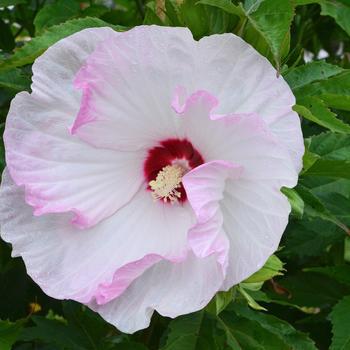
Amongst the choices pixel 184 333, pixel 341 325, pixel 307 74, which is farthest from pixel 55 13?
pixel 341 325

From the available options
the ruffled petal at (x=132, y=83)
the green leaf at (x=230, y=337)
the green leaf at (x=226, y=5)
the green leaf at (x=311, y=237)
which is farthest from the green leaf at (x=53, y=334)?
the green leaf at (x=226, y=5)

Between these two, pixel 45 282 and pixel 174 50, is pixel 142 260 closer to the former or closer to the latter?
pixel 45 282

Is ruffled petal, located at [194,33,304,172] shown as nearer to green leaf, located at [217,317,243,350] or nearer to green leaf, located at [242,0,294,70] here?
green leaf, located at [242,0,294,70]

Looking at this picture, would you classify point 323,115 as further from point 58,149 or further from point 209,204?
point 58,149

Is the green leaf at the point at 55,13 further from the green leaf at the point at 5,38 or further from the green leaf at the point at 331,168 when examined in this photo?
the green leaf at the point at 331,168

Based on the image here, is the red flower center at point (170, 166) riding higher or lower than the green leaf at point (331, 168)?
higher

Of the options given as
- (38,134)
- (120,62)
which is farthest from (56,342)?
(120,62)
